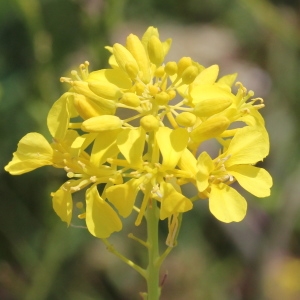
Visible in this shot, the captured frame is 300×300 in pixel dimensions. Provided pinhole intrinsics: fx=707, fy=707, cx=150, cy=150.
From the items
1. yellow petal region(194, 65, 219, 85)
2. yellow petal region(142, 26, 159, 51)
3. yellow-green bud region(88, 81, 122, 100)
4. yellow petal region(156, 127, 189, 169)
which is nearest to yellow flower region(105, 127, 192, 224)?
yellow petal region(156, 127, 189, 169)

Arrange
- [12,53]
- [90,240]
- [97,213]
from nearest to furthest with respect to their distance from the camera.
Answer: [97,213] → [90,240] → [12,53]

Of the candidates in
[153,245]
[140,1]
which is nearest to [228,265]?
[140,1]

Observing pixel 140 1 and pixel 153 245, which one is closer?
pixel 153 245

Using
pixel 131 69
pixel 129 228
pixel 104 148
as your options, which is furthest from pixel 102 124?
pixel 129 228

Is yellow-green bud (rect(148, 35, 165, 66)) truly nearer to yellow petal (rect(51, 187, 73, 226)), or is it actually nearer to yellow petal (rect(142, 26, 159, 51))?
yellow petal (rect(142, 26, 159, 51))

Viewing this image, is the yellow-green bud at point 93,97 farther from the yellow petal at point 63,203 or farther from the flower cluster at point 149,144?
the yellow petal at point 63,203

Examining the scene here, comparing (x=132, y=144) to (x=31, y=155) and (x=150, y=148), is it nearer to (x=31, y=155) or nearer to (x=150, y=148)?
(x=150, y=148)

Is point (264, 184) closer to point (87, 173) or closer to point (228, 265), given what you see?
point (87, 173)
